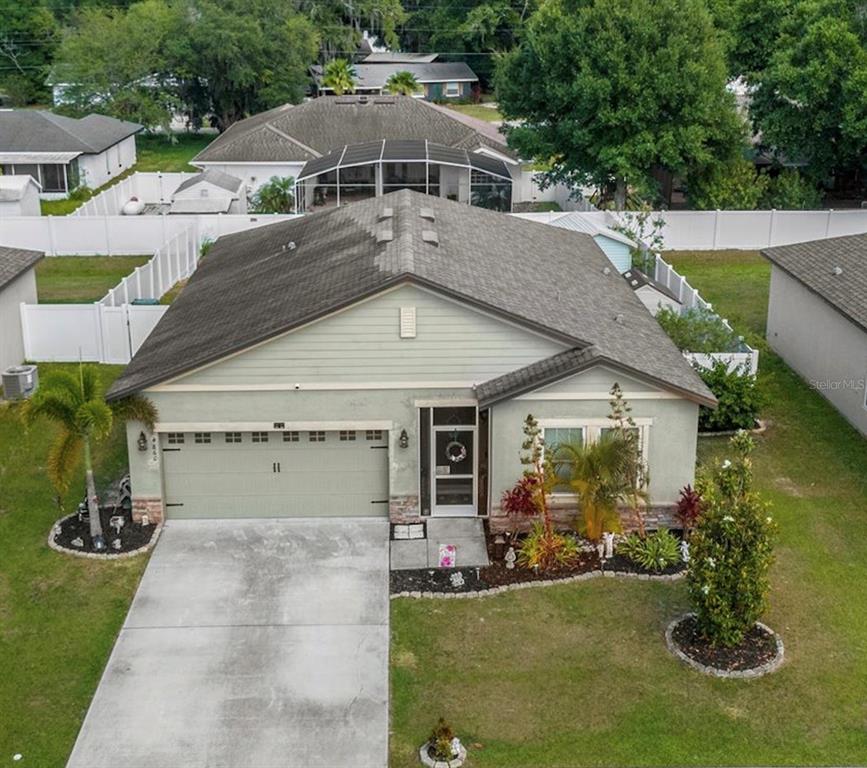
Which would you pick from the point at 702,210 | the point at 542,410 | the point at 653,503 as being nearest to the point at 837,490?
the point at 653,503

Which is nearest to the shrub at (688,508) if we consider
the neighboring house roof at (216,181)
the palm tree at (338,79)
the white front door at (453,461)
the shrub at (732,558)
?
the shrub at (732,558)

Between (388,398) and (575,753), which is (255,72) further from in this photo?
(575,753)

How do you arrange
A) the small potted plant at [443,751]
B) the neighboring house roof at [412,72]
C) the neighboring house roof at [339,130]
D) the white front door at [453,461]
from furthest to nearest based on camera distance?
the neighboring house roof at [412,72] < the neighboring house roof at [339,130] < the white front door at [453,461] < the small potted plant at [443,751]

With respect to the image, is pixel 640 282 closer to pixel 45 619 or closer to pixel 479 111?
pixel 45 619

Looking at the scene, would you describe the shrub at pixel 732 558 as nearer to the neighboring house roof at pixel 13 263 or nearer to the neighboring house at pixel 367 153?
the neighboring house roof at pixel 13 263

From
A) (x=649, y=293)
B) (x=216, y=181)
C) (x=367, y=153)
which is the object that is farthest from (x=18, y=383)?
(x=367, y=153)

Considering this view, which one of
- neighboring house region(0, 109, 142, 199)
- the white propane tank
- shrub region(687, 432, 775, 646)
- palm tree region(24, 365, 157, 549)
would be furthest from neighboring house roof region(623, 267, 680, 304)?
neighboring house region(0, 109, 142, 199)
